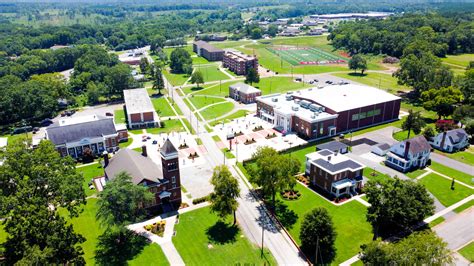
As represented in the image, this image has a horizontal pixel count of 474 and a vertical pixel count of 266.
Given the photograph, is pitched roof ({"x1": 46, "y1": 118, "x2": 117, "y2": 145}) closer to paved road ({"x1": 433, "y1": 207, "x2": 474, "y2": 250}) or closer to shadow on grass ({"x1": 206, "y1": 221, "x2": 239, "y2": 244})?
shadow on grass ({"x1": 206, "y1": 221, "x2": 239, "y2": 244})

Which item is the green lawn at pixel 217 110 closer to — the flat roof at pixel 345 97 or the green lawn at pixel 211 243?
the flat roof at pixel 345 97

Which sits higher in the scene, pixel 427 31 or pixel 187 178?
pixel 427 31

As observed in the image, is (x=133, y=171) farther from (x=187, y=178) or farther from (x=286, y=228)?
(x=286, y=228)

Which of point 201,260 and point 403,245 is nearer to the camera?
point 403,245

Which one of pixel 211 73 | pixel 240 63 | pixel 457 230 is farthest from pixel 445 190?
pixel 211 73

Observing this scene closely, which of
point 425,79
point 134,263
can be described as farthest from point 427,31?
point 134,263

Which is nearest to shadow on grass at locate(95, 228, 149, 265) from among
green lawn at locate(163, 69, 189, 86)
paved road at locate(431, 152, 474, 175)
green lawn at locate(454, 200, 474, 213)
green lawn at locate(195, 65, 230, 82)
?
green lawn at locate(454, 200, 474, 213)

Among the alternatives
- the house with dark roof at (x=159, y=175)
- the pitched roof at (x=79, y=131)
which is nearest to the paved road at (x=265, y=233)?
the house with dark roof at (x=159, y=175)
